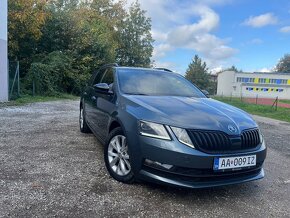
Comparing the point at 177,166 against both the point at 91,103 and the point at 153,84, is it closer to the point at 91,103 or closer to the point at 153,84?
the point at 153,84

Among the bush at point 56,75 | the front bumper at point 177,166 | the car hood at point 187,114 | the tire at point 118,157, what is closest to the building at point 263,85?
the bush at point 56,75

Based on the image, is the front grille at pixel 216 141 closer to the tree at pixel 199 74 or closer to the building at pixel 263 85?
the building at pixel 263 85

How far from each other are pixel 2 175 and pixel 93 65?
66.1 ft

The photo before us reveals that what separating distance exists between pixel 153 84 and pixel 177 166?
1883 millimetres

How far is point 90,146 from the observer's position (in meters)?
5.55

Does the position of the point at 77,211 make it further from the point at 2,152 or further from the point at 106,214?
the point at 2,152

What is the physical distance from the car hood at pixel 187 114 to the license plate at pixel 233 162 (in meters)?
0.31

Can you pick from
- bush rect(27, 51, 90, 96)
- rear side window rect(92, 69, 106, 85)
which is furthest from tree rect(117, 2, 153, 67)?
rear side window rect(92, 69, 106, 85)

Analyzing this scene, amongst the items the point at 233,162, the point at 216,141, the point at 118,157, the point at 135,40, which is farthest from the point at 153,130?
the point at 135,40

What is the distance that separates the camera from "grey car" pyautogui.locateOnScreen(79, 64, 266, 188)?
3.08 meters

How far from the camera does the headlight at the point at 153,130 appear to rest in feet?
10.3

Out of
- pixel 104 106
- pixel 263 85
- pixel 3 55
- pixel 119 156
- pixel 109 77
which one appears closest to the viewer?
pixel 119 156

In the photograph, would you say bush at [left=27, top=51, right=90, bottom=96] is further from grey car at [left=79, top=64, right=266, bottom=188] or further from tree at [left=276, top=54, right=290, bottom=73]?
tree at [left=276, top=54, right=290, bottom=73]

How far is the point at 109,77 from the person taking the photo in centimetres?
506
